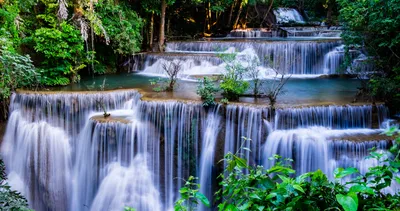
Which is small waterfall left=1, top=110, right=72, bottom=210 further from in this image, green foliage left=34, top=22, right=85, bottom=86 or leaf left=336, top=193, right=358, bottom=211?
leaf left=336, top=193, right=358, bottom=211

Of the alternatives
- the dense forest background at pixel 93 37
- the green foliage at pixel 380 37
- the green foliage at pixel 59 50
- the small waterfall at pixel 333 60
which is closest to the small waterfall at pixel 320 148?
the green foliage at pixel 380 37

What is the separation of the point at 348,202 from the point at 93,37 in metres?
12.7

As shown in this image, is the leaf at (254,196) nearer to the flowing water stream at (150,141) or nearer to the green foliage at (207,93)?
the flowing water stream at (150,141)

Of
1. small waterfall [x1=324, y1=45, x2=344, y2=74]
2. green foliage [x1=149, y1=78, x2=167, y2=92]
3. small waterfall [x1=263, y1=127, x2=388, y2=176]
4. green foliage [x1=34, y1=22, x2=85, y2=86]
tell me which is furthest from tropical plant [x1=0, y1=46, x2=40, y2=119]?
small waterfall [x1=324, y1=45, x2=344, y2=74]

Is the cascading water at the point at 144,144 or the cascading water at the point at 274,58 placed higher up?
the cascading water at the point at 274,58

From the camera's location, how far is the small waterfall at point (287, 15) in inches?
982

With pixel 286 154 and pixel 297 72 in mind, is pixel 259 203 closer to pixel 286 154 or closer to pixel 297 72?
pixel 286 154

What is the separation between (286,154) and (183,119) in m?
2.66

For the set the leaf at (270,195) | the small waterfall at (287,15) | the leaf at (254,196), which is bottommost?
the leaf at (254,196)

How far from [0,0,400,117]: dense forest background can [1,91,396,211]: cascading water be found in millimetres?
1171

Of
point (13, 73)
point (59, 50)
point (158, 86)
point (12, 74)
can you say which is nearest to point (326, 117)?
point (158, 86)

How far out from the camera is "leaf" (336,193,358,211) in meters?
2.01

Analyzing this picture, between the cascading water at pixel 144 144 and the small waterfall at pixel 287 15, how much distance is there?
17.9 m

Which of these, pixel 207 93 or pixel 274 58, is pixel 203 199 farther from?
pixel 274 58
